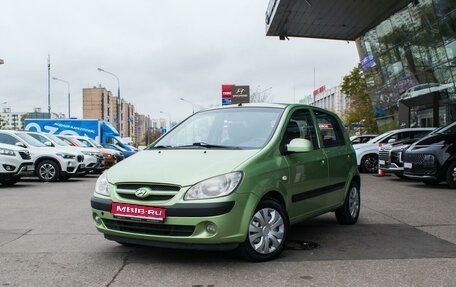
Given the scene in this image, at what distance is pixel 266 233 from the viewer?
192 inches

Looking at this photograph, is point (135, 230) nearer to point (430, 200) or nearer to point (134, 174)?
point (134, 174)

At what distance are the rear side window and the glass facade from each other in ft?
55.9

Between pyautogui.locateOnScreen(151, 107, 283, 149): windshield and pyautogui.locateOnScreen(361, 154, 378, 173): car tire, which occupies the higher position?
pyautogui.locateOnScreen(151, 107, 283, 149): windshield

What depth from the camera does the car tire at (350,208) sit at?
6.98m

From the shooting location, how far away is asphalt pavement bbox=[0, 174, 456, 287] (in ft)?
14.3

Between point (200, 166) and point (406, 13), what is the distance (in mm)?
24219

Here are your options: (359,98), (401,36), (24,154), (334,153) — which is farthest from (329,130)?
(359,98)

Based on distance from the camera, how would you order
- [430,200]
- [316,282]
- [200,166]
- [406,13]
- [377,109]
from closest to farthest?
[316,282]
[200,166]
[430,200]
[406,13]
[377,109]

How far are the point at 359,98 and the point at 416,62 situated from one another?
84.0 ft

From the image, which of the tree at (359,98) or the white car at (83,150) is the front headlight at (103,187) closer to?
the white car at (83,150)

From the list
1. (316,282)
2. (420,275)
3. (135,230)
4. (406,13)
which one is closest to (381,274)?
(420,275)

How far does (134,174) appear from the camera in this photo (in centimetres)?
485

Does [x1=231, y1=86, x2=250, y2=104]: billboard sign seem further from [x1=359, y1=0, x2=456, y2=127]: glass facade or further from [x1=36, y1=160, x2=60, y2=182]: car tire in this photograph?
[x1=36, y1=160, x2=60, y2=182]: car tire

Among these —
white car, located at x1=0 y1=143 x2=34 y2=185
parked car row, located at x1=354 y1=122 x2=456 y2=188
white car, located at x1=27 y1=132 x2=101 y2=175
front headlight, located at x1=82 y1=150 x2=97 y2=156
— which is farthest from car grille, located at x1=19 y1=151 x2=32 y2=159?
parked car row, located at x1=354 y1=122 x2=456 y2=188
